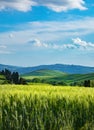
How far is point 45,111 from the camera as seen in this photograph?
14.0 meters

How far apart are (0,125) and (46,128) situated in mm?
1540

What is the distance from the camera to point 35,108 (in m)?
13.9

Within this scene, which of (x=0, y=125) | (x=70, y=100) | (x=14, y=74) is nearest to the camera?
(x=0, y=125)

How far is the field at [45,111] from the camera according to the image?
13562 mm

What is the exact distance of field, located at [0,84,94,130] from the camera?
1356 centimetres

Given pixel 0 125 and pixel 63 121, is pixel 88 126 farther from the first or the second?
pixel 0 125

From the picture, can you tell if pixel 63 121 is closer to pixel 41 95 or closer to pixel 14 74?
pixel 41 95

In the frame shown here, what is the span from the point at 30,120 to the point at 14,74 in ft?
275

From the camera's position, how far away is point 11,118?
44.3 ft

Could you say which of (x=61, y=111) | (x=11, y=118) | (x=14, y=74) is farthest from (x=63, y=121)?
(x=14, y=74)

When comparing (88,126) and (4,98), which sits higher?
(4,98)

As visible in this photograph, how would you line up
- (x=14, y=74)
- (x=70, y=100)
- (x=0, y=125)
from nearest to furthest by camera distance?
(x=0, y=125)
(x=70, y=100)
(x=14, y=74)

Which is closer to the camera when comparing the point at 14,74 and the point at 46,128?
the point at 46,128

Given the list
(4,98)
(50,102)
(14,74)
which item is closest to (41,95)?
(50,102)
